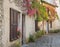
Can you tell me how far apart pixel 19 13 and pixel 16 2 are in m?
1.36

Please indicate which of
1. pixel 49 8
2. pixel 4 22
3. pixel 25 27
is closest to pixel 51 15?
pixel 49 8

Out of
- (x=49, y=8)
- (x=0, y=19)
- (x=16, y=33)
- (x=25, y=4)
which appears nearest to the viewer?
(x=0, y=19)

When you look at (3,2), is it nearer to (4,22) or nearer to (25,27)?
(4,22)

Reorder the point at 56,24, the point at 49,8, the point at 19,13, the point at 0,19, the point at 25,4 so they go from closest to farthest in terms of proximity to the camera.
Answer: the point at 0,19, the point at 19,13, the point at 25,4, the point at 49,8, the point at 56,24

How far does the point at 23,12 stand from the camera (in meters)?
14.6

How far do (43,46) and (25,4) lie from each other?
313 centimetres

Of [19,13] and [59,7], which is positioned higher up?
[59,7]

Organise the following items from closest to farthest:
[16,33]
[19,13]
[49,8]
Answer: [16,33]
[19,13]
[49,8]

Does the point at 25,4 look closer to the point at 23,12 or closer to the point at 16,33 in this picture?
the point at 23,12

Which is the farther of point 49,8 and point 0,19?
point 49,8

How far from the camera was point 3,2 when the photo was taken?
28.7 feet

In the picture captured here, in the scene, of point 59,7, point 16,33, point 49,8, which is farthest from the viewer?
point 59,7

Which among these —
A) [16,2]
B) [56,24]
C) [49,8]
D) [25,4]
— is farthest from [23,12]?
[56,24]

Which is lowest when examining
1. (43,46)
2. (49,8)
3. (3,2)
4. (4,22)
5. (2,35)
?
(43,46)
